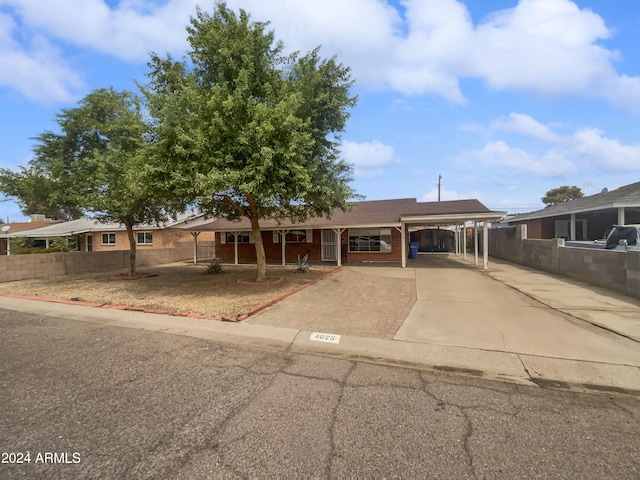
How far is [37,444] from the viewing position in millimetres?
2670

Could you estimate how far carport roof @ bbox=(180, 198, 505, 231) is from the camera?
48.9 feet

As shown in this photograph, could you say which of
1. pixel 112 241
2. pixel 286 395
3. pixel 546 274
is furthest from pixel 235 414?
pixel 112 241

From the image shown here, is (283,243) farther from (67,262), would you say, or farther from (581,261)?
(581,261)

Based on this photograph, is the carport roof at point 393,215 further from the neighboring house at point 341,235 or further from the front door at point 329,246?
the front door at point 329,246

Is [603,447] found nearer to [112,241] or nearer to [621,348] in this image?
[621,348]

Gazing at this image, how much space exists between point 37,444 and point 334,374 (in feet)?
9.90

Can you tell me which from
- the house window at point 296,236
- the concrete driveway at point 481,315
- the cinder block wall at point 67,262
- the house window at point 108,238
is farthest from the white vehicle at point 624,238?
the house window at point 108,238

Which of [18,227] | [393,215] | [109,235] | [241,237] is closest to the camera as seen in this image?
[393,215]

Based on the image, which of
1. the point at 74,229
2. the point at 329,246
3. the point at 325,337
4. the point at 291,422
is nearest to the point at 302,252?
the point at 329,246

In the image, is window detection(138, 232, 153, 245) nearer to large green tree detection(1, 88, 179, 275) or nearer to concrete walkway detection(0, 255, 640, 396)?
large green tree detection(1, 88, 179, 275)

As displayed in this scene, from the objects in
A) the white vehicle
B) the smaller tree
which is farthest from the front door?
the smaller tree

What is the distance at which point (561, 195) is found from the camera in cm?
5378

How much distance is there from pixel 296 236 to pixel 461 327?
14.9 m

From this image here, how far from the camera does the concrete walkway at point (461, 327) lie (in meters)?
4.38
